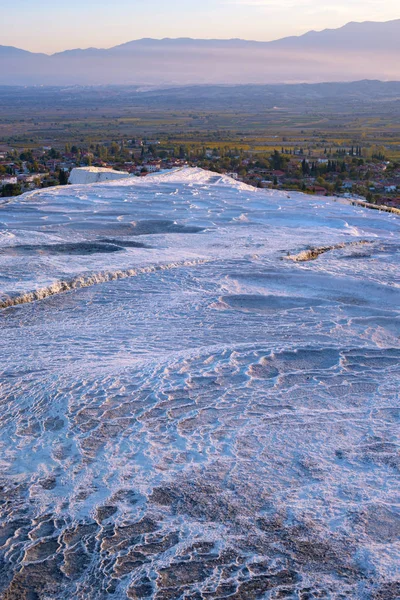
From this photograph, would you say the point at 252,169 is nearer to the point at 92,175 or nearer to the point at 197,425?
the point at 92,175

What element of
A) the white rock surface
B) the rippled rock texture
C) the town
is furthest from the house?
the rippled rock texture

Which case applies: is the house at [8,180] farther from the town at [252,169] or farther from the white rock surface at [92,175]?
the white rock surface at [92,175]

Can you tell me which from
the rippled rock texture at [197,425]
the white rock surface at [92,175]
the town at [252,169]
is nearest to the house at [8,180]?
the town at [252,169]

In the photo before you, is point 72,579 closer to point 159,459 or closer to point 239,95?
point 159,459

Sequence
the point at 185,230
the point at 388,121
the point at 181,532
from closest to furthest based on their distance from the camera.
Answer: the point at 181,532 → the point at 185,230 → the point at 388,121

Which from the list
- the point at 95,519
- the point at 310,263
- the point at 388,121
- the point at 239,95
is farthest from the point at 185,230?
the point at 239,95

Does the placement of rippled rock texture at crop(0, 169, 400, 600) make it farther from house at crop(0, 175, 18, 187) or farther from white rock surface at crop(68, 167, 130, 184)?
house at crop(0, 175, 18, 187)
